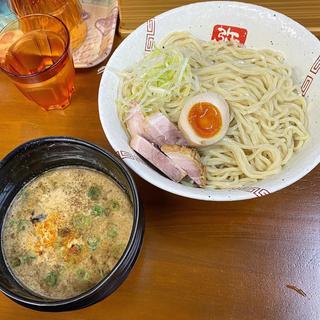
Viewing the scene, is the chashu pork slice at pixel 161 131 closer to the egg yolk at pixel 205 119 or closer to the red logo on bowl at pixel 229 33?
the egg yolk at pixel 205 119

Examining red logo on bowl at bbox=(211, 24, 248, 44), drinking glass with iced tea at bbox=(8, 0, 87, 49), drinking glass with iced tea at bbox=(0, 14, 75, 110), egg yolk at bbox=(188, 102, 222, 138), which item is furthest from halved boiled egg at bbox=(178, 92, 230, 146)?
drinking glass with iced tea at bbox=(8, 0, 87, 49)

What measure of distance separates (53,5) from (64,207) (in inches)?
35.3

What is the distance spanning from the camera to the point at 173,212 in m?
1.36

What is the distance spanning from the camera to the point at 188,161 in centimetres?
127

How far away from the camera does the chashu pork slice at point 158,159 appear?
4.22 feet

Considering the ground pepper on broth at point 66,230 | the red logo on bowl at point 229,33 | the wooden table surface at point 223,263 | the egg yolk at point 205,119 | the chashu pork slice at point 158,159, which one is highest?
the red logo on bowl at point 229,33

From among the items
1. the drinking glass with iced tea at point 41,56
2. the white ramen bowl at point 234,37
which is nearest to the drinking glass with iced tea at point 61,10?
the drinking glass with iced tea at point 41,56

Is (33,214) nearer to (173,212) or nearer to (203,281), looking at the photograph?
(173,212)

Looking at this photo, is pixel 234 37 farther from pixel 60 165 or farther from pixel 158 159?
pixel 60 165

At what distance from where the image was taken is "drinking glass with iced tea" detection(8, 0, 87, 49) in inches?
66.9

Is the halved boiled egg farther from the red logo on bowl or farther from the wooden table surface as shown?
the red logo on bowl

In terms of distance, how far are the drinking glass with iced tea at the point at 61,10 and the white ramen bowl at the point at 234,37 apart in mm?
352

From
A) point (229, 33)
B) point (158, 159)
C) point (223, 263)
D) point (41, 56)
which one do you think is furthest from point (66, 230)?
point (229, 33)

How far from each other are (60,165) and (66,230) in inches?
8.4
